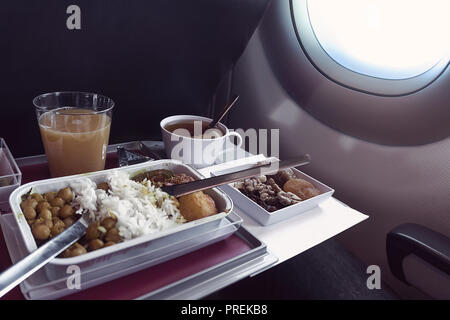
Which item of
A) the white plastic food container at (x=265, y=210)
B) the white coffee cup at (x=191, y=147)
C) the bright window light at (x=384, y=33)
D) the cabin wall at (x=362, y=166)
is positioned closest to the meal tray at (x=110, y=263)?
the white plastic food container at (x=265, y=210)

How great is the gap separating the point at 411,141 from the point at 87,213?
106 centimetres

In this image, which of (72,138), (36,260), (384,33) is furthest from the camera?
(384,33)

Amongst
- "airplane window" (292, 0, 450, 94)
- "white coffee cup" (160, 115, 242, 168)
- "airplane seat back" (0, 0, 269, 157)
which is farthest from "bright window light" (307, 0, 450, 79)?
"white coffee cup" (160, 115, 242, 168)

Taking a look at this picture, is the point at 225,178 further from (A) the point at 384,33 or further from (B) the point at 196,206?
(A) the point at 384,33

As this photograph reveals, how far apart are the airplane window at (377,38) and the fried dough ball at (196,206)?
0.80m

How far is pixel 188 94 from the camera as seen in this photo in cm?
147

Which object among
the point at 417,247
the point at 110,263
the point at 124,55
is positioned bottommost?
the point at 417,247

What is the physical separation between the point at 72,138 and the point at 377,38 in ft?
3.68

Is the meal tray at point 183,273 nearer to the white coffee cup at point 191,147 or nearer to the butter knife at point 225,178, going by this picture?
the butter knife at point 225,178

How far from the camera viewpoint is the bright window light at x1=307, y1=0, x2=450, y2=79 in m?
1.23

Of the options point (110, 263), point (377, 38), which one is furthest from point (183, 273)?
point (377, 38)

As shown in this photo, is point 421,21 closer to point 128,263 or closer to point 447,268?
point 447,268

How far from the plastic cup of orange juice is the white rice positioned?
14 centimetres

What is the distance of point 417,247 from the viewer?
101 cm
